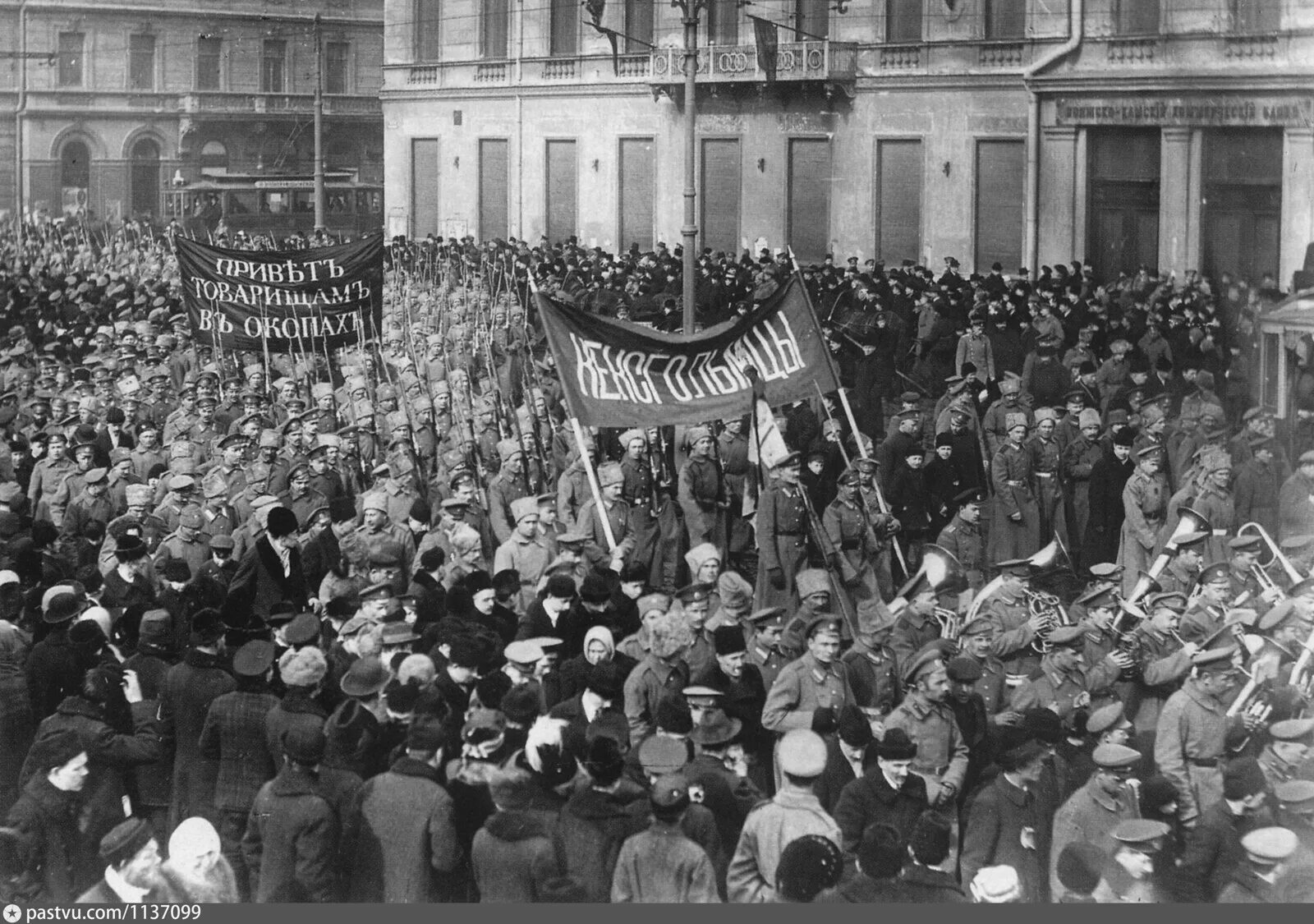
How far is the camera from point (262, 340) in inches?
686

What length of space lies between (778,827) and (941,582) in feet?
12.3

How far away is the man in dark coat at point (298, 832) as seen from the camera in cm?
720

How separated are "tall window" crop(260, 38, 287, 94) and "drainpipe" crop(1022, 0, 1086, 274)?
34.7 meters

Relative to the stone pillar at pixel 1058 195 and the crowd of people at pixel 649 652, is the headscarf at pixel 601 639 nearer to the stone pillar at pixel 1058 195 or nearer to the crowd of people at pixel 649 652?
the crowd of people at pixel 649 652

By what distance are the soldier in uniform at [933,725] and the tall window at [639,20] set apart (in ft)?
104

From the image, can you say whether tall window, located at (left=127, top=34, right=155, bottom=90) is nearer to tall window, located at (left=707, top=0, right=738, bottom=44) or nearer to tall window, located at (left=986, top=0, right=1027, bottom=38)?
tall window, located at (left=707, top=0, right=738, bottom=44)

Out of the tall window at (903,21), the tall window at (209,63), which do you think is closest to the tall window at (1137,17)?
the tall window at (903,21)

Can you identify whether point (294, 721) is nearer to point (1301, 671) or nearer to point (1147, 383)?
point (1301, 671)

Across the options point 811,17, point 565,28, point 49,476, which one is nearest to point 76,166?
point 565,28

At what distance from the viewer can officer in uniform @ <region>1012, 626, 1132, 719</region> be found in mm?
8781

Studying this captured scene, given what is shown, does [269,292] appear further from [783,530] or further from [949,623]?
[949,623]

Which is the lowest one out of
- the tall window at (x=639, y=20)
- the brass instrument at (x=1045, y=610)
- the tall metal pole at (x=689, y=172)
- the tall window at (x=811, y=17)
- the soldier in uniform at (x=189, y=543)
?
the brass instrument at (x=1045, y=610)

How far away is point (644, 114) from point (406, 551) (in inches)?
1106

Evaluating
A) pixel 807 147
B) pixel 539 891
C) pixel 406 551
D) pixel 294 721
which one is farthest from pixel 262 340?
pixel 807 147
